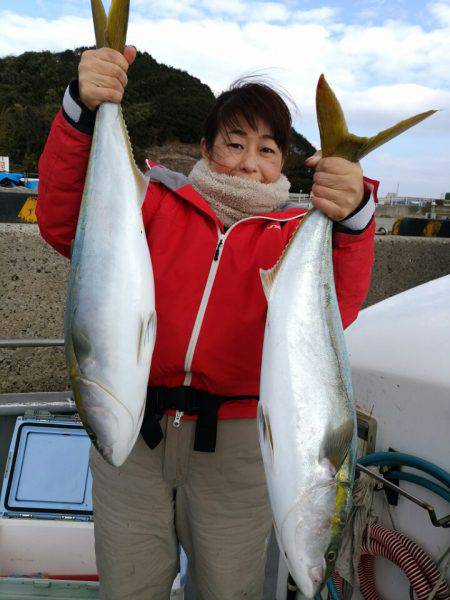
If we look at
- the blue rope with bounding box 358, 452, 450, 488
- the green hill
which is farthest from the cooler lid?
the green hill

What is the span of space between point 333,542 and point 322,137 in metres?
1.08

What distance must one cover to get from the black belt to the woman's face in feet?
2.60

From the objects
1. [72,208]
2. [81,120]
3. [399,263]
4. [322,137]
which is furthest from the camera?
[399,263]

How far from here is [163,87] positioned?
6569 cm

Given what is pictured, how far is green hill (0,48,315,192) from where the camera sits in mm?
56281

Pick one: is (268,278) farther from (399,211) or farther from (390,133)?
(399,211)

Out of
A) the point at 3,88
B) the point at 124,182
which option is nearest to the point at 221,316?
the point at 124,182

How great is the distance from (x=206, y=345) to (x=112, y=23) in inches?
39.6

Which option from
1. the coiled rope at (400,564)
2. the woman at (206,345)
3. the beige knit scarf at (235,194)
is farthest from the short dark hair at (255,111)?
the coiled rope at (400,564)

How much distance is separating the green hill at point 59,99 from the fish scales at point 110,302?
49.6m

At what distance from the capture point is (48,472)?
2.91 meters

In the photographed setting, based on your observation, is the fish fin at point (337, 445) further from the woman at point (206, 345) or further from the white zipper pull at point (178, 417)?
the white zipper pull at point (178, 417)

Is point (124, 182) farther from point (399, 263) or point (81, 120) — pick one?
point (399, 263)

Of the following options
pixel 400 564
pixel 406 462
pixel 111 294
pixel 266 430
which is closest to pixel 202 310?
pixel 111 294
